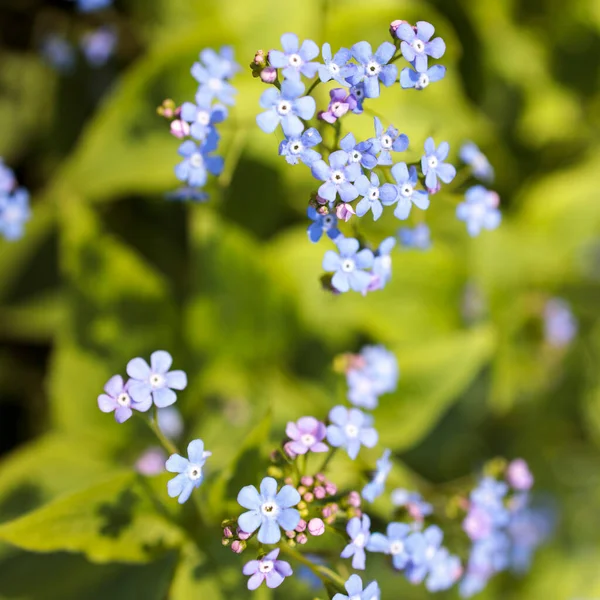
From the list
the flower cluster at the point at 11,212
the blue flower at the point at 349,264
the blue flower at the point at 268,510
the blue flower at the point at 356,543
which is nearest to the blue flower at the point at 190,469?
the blue flower at the point at 268,510

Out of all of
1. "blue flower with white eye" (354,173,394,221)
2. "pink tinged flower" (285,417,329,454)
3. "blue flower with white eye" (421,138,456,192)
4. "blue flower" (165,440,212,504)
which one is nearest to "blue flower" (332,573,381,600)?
"pink tinged flower" (285,417,329,454)

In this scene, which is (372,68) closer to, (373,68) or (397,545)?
(373,68)

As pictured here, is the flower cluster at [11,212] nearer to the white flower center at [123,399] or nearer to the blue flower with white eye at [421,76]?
the white flower center at [123,399]

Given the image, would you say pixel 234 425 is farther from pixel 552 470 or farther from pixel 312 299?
pixel 552 470

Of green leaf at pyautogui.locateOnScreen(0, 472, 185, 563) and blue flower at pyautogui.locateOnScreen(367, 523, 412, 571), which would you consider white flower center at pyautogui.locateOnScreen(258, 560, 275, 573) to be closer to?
blue flower at pyautogui.locateOnScreen(367, 523, 412, 571)

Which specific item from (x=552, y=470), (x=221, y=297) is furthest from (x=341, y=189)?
(x=552, y=470)

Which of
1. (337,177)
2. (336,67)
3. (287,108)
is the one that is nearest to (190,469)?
(337,177)

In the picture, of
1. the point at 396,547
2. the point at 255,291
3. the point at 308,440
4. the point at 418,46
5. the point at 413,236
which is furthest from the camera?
the point at 255,291
